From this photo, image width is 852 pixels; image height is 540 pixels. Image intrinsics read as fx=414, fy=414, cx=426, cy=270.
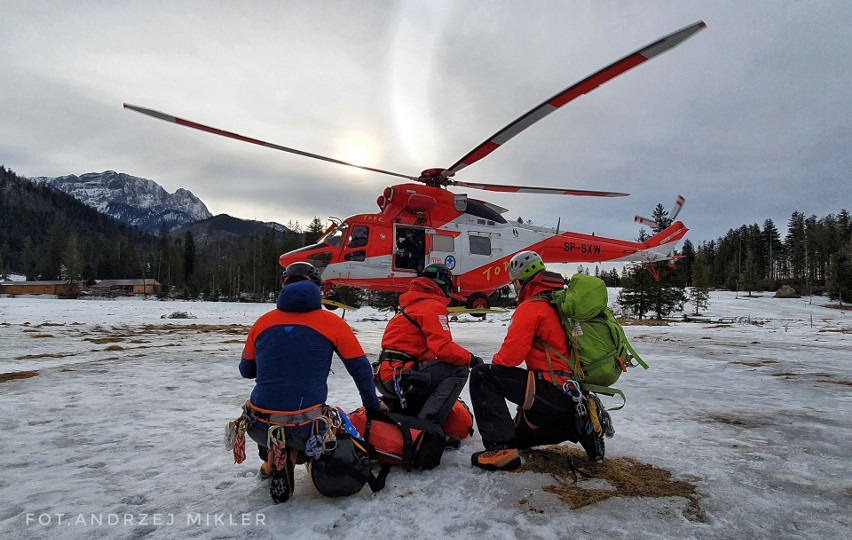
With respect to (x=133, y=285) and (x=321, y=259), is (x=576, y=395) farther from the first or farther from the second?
(x=133, y=285)

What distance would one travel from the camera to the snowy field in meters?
2.55

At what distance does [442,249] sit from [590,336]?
7547mm

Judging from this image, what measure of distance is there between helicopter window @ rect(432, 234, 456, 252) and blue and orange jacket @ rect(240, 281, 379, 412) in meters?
7.94

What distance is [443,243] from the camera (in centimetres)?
1106

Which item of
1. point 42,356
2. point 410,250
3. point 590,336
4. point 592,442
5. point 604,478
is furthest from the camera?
point 410,250

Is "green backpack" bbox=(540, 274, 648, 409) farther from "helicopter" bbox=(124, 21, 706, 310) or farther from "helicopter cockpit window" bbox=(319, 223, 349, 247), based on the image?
"helicopter cockpit window" bbox=(319, 223, 349, 247)

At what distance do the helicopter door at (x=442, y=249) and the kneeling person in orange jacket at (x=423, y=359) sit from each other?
645 cm

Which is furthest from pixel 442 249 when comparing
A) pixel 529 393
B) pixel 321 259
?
pixel 529 393

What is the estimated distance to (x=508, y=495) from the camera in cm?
297

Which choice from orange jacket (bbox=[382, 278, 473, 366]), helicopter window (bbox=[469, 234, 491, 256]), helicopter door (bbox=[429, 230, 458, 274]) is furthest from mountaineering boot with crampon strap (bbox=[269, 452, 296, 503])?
helicopter window (bbox=[469, 234, 491, 256])

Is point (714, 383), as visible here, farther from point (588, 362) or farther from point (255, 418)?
point (255, 418)

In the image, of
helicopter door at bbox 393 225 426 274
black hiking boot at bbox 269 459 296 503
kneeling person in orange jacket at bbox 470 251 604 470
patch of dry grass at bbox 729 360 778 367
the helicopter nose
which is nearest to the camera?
black hiking boot at bbox 269 459 296 503

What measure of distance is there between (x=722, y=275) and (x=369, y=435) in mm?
100336

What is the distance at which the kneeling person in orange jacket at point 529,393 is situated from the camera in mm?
3486
